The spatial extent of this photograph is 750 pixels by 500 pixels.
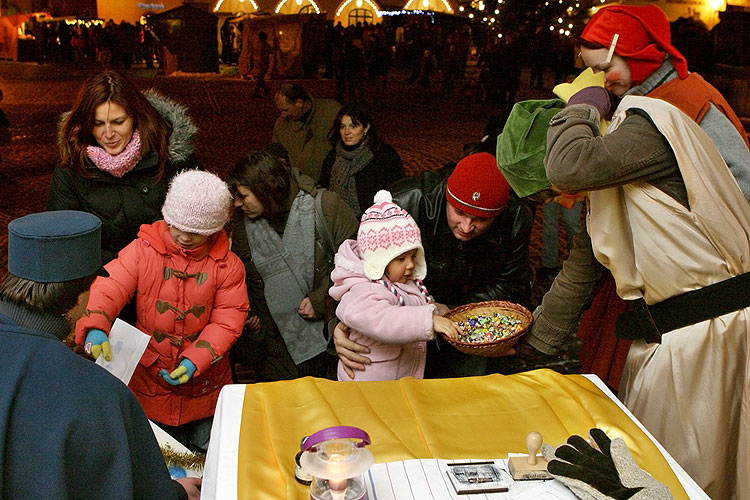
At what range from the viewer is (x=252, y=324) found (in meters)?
3.40

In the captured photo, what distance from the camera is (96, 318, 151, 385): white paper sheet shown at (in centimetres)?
256

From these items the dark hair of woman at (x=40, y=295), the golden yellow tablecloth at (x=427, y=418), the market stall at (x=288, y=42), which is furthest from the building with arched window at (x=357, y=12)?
the dark hair of woman at (x=40, y=295)

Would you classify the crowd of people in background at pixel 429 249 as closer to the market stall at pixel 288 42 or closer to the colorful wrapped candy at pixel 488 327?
the colorful wrapped candy at pixel 488 327

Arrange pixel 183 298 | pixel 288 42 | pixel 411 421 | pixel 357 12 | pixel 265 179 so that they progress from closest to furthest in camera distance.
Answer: pixel 411 421, pixel 183 298, pixel 265 179, pixel 288 42, pixel 357 12

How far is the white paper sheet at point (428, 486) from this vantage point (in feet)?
5.24

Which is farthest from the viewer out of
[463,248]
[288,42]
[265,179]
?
[288,42]

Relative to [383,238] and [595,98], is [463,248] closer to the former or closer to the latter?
[383,238]

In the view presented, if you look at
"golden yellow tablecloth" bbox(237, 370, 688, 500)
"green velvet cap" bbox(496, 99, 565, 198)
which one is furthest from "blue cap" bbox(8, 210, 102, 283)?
"green velvet cap" bbox(496, 99, 565, 198)

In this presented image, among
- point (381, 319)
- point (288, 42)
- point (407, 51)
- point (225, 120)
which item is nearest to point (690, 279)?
point (381, 319)

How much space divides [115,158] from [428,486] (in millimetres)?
2034

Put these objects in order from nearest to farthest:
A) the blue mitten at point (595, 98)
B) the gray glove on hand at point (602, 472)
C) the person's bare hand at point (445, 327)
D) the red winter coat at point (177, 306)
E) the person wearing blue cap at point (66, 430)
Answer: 1. the person wearing blue cap at point (66, 430)
2. the gray glove on hand at point (602, 472)
3. the blue mitten at point (595, 98)
4. the person's bare hand at point (445, 327)
5. the red winter coat at point (177, 306)

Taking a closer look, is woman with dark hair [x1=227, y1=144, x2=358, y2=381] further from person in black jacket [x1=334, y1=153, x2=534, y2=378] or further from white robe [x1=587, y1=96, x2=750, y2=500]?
white robe [x1=587, y1=96, x2=750, y2=500]

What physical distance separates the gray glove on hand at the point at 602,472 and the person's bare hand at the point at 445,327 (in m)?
0.70

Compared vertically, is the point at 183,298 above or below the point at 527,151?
below
